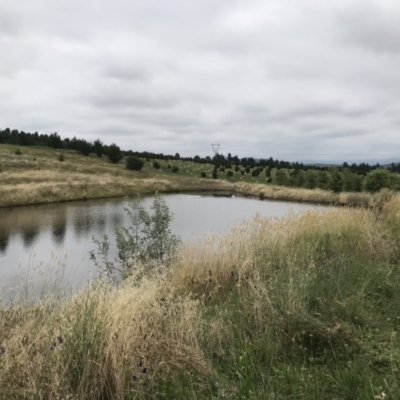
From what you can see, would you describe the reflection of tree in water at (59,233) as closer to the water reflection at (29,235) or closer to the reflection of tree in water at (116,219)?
the water reflection at (29,235)

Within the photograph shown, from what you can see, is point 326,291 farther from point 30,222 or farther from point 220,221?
point 30,222

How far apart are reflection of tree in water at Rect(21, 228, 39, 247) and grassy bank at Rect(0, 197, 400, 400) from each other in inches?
461

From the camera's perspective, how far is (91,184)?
3431 cm

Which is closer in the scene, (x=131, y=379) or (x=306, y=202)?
(x=131, y=379)

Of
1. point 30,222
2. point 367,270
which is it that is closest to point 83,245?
point 30,222

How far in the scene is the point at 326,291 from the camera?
403cm

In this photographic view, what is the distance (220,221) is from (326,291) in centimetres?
1566

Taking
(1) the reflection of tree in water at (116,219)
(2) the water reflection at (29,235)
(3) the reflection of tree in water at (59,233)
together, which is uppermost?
(1) the reflection of tree in water at (116,219)

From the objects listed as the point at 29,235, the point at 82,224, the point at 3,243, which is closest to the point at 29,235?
the point at 29,235

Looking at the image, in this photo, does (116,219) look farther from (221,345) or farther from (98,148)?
(98,148)

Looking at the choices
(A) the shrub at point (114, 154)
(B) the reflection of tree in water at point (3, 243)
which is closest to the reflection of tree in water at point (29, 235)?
(B) the reflection of tree in water at point (3, 243)

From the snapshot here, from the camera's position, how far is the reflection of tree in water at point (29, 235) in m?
A: 14.7

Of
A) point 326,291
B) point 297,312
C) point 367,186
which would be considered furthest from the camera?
point 367,186

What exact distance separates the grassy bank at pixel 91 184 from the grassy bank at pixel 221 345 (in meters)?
18.6
